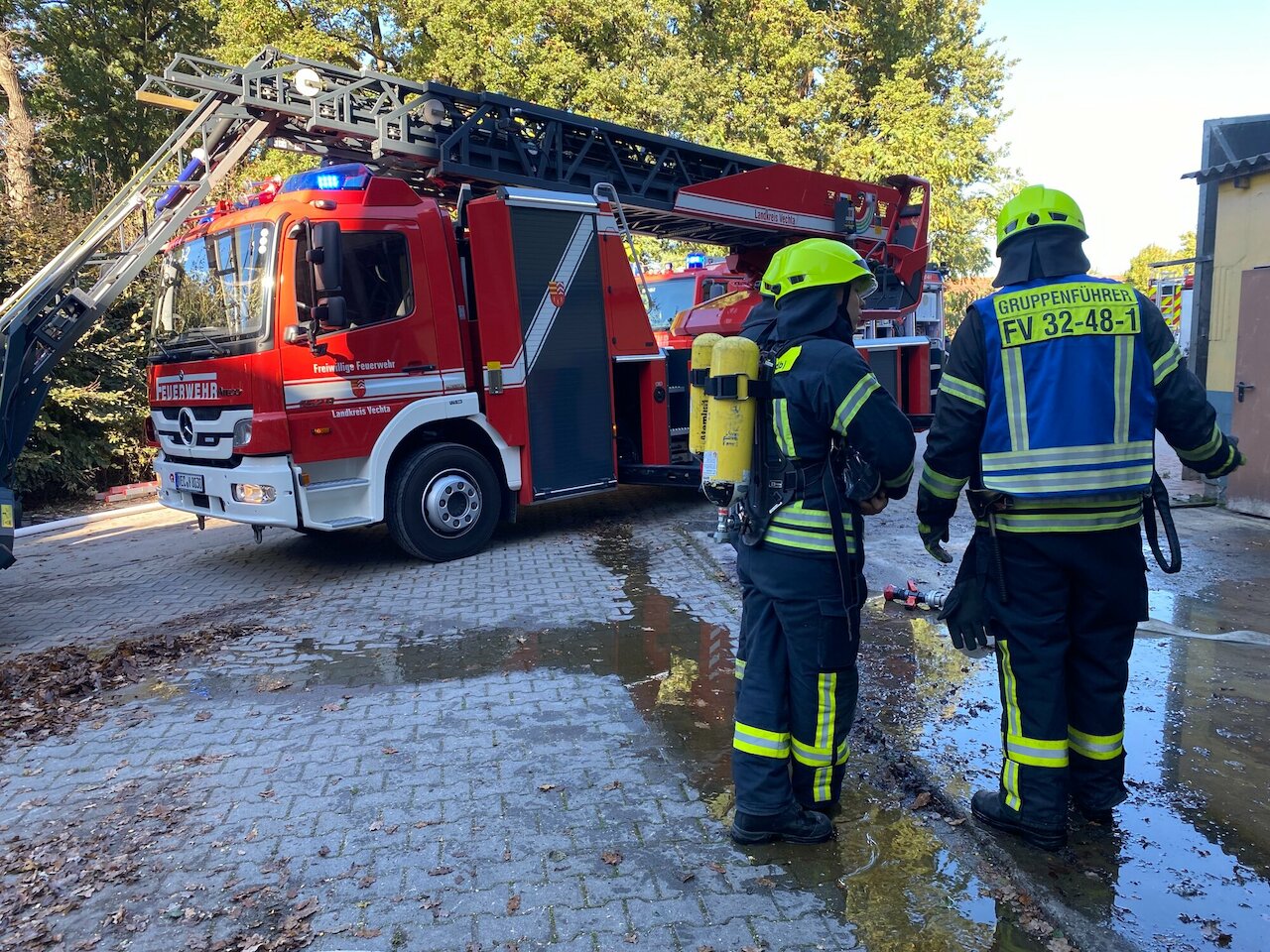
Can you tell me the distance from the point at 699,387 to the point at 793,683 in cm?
108

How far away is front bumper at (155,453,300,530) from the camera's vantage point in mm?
6363

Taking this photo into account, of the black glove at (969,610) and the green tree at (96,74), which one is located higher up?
the green tree at (96,74)

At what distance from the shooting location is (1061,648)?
284 cm

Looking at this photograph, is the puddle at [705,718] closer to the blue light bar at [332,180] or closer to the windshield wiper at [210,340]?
the windshield wiper at [210,340]

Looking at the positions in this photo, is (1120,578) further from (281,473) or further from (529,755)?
(281,473)

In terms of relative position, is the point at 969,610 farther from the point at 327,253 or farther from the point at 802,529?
the point at 327,253

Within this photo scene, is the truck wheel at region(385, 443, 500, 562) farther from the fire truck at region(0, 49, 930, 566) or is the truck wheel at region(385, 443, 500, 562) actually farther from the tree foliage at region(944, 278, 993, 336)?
the tree foliage at region(944, 278, 993, 336)

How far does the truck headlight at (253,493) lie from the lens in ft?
21.0

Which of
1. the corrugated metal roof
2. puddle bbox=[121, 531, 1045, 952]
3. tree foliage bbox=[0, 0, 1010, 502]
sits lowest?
puddle bbox=[121, 531, 1045, 952]

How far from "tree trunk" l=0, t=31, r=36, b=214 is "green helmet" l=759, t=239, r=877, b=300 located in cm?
1402

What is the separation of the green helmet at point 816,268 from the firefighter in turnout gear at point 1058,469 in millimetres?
406

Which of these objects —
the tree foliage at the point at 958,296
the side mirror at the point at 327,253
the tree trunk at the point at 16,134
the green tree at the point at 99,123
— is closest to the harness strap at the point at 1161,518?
the side mirror at the point at 327,253

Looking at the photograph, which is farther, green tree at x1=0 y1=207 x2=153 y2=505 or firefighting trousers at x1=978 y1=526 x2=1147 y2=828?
green tree at x1=0 y1=207 x2=153 y2=505

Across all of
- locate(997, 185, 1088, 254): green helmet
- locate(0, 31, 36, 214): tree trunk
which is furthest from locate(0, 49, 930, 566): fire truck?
locate(0, 31, 36, 214): tree trunk
